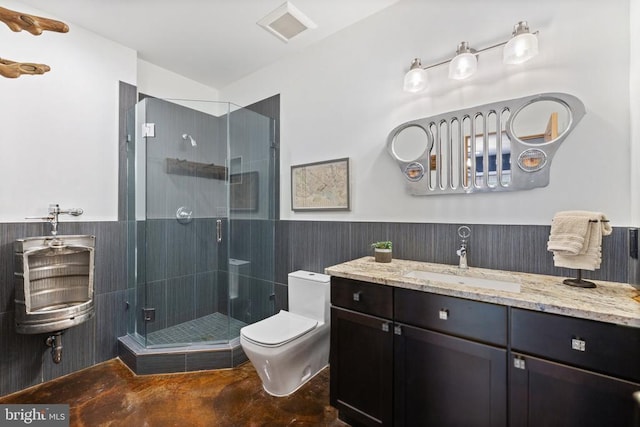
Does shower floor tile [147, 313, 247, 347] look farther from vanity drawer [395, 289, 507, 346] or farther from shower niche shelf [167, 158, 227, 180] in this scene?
vanity drawer [395, 289, 507, 346]

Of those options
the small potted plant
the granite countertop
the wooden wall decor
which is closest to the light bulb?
the small potted plant

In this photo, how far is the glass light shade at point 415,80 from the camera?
1.82m

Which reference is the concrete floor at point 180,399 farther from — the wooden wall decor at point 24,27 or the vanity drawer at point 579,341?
the wooden wall decor at point 24,27

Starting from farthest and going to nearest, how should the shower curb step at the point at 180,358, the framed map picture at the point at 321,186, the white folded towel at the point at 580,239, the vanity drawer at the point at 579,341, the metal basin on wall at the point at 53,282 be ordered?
the framed map picture at the point at 321,186, the shower curb step at the point at 180,358, the metal basin on wall at the point at 53,282, the white folded towel at the point at 580,239, the vanity drawer at the point at 579,341

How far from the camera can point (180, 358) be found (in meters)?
2.16

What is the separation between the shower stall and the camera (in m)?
2.40

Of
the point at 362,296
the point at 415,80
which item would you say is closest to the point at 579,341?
the point at 362,296

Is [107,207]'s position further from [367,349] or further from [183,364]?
[367,349]

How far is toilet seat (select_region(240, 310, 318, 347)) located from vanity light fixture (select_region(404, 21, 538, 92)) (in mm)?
1747

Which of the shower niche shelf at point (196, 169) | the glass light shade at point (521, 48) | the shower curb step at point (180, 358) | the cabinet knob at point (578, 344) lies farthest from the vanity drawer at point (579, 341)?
the shower niche shelf at point (196, 169)

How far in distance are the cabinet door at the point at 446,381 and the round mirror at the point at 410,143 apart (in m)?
1.11

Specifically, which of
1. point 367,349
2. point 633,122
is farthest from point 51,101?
point 633,122

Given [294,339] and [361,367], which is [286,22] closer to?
[294,339]

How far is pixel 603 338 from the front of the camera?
97cm
